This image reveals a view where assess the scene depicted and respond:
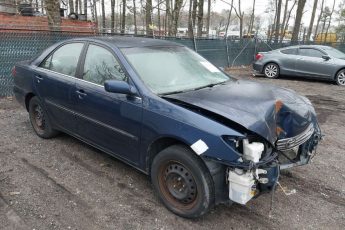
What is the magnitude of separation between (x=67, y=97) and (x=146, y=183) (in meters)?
1.56

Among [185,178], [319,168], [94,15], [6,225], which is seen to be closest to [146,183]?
[185,178]

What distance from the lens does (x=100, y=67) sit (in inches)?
159

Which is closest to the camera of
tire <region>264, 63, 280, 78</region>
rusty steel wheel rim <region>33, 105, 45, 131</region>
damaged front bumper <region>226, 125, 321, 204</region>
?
damaged front bumper <region>226, 125, 321, 204</region>

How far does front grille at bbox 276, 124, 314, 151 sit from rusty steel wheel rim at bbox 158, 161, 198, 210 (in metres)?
0.92

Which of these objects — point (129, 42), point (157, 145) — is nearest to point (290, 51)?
point (129, 42)

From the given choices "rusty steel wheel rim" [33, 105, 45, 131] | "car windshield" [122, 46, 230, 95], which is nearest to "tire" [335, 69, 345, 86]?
"car windshield" [122, 46, 230, 95]

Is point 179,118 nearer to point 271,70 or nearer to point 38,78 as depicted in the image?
point 38,78

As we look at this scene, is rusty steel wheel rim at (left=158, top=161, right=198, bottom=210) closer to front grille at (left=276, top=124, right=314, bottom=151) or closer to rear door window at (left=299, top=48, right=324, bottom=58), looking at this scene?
front grille at (left=276, top=124, right=314, bottom=151)

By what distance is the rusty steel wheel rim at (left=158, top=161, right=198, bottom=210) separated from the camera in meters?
3.16

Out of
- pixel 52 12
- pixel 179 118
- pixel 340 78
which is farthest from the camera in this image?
pixel 340 78

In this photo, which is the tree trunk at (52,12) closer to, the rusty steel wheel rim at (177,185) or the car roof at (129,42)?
the car roof at (129,42)

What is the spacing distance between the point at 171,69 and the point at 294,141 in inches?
62.6

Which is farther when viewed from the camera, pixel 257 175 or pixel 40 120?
pixel 40 120

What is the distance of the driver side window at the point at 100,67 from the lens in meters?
3.81
